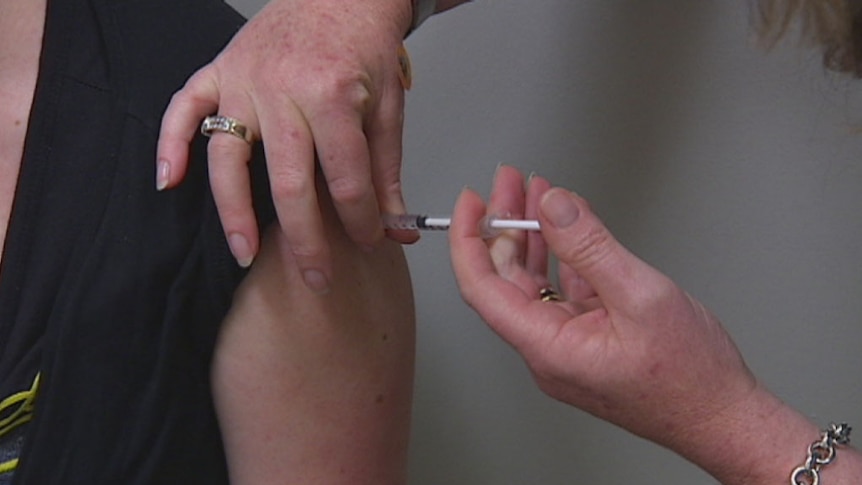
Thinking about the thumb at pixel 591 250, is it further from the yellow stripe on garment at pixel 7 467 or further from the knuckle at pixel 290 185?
the yellow stripe on garment at pixel 7 467

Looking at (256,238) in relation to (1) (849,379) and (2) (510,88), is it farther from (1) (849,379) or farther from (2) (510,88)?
(1) (849,379)

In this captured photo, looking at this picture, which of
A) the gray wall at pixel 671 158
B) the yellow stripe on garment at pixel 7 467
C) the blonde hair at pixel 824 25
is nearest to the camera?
the yellow stripe on garment at pixel 7 467

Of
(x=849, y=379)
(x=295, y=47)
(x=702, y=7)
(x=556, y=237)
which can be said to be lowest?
(x=849, y=379)

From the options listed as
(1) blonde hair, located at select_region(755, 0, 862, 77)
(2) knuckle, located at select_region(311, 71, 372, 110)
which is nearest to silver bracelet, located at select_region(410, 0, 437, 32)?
(2) knuckle, located at select_region(311, 71, 372, 110)

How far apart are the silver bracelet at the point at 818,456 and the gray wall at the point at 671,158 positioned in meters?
0.43

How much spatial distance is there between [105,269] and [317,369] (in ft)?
0.63

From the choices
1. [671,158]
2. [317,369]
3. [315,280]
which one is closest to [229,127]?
[315,280]

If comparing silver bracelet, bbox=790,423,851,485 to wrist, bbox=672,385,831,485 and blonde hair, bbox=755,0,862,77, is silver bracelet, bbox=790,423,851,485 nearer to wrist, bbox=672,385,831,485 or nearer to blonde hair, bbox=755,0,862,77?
wrist, bbox=672,385,831,485

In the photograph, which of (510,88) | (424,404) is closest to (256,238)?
(510,88)

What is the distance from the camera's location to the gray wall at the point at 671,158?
41.8 inches

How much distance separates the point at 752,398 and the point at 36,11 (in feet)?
2.19

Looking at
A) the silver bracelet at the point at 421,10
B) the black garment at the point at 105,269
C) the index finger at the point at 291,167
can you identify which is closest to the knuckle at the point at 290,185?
the index finger at the point at 291,167

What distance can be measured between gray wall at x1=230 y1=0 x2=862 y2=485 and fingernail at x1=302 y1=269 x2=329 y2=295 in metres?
0.49

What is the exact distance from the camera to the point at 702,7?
1.05 meters
